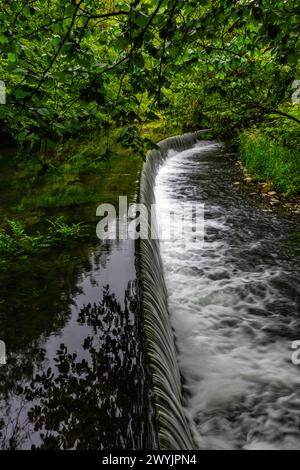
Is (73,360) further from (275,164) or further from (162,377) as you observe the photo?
(275,164)

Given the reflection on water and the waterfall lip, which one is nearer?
the reflection on water

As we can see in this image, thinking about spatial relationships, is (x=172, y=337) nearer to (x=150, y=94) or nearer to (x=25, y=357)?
(x=25, y=357)

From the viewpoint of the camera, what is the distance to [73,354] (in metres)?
2.56

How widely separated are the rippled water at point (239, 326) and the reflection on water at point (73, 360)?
0.97 meters

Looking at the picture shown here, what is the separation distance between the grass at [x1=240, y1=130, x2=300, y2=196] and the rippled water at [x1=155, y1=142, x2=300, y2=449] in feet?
4.01

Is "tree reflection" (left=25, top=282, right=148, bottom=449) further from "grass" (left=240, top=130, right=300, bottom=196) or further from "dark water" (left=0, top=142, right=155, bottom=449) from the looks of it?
"grass" (left=240, top=130, right=300, bottom=196)

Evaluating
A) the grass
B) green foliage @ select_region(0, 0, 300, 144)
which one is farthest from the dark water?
the grass

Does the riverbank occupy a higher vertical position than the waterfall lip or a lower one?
higher

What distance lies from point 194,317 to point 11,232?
269cm

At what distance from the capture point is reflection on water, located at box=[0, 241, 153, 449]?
76.6 inches

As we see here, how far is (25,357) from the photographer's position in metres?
2.51

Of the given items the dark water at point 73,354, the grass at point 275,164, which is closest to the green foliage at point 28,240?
the dark water at point 73,354

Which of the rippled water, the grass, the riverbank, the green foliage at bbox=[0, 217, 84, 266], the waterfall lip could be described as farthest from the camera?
the grass

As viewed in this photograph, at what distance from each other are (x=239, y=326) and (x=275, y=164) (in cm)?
622
